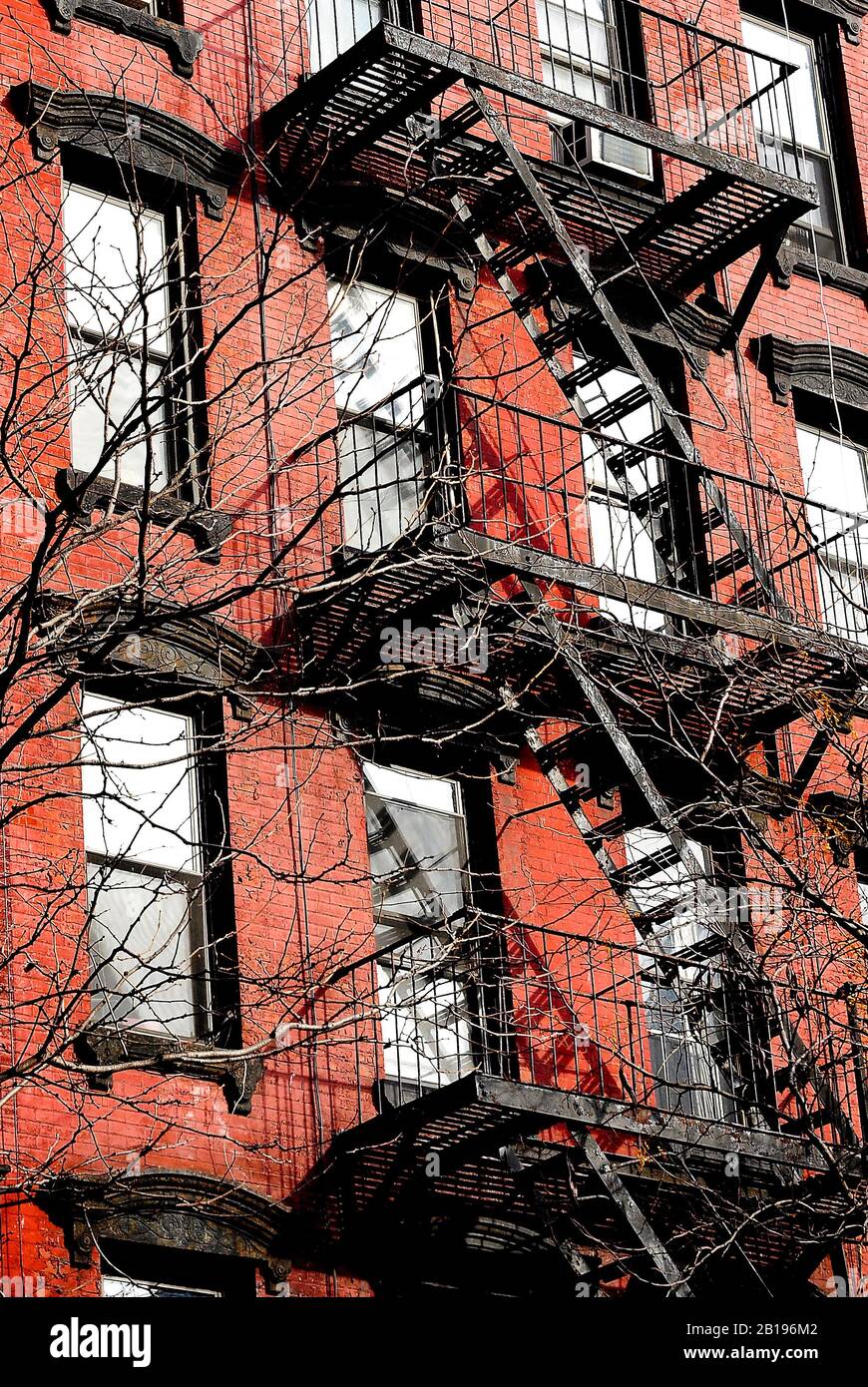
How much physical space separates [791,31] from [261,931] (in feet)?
36.4

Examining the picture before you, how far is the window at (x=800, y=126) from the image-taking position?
2175 cm

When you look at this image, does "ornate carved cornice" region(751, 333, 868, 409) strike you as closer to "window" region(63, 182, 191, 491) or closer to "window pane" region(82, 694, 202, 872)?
"window" region(63, 182, 191, 491)

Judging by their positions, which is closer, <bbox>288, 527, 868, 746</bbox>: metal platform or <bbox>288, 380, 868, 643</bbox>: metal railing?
<bbox>288, 527, 868, 746</bbox>: metal platform

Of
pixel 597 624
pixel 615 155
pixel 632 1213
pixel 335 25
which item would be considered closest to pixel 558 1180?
pixel 632 1213

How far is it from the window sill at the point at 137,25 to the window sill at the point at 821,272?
214 inches

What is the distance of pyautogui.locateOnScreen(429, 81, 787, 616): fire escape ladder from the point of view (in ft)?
58.9

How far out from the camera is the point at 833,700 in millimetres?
16531

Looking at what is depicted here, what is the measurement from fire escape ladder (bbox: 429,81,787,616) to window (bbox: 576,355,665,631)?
38 mm

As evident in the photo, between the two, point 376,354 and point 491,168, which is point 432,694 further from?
point 491,168

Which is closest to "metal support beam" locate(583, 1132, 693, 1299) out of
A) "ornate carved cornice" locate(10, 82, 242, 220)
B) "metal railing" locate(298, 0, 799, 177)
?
"ornate carved cornice" locate(10, 82, 242, 220)

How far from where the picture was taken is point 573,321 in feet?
60.9

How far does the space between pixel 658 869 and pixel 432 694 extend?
1.91m

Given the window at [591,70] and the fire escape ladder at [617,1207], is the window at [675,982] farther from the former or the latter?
the window at [591,70]

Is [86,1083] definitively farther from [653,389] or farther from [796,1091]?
[653,389]
